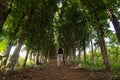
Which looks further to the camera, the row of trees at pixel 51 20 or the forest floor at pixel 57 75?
the row of trees at pixel 51 20

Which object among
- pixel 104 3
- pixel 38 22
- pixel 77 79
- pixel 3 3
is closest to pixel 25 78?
pixel 77 79

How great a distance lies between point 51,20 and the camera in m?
40.0

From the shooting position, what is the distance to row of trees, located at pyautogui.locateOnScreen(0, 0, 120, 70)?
1709 centimetres

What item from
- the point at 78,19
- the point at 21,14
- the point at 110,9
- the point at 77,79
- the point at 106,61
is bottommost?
the point at 77,79

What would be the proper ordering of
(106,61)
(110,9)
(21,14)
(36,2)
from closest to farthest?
1. (110,9)
2. (106,61)
3. (36,2)
4. (21,14)

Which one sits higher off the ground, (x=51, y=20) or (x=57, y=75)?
(x=51, y=20)

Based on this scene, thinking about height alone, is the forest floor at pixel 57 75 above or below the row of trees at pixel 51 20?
below

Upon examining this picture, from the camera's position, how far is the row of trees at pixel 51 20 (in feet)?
56.1

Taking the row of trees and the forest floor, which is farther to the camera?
the row of trees

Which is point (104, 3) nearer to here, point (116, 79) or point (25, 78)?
point (116, 79)

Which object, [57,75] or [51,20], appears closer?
[57,75]

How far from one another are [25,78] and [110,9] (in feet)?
24.2

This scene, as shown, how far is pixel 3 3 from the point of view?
6.30m

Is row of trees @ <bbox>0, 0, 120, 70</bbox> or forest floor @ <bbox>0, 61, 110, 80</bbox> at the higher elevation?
row of trees @ <bbox>0, 0, 120, 70</bbox>
